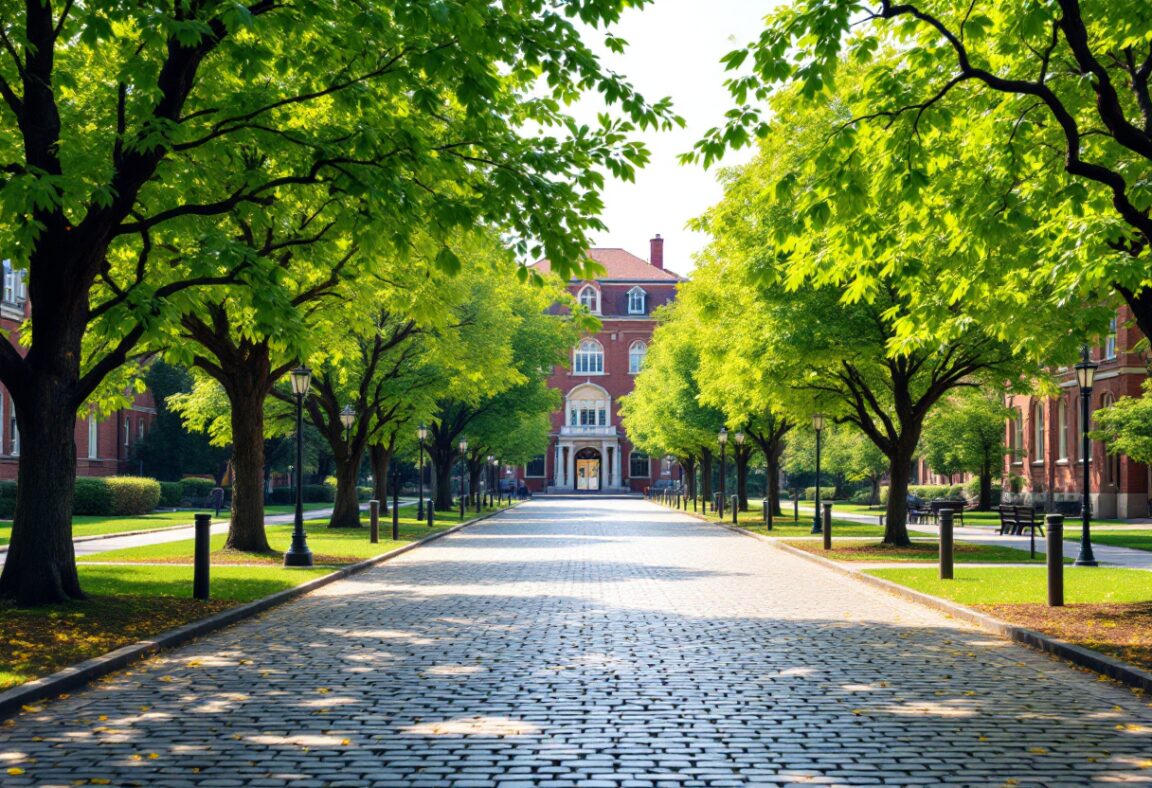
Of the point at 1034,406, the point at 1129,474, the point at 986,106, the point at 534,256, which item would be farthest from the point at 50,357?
the point at 1034,406

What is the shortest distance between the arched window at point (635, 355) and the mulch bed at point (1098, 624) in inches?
3579

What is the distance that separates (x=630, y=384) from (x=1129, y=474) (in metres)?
61.5

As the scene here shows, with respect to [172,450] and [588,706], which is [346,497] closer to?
[588,706]

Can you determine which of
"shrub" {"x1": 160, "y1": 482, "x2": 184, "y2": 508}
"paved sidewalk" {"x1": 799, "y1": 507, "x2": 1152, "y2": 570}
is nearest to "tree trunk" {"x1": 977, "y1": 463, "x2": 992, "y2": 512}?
"paved sidewalk" {"x1": 799, "y1": 507, "x2": 1152, "y2": 570}

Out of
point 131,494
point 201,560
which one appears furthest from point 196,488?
point 201,560

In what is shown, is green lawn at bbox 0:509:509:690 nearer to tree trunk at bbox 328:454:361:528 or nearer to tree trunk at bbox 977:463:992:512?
tree trunk at bbox 328:454:361:528

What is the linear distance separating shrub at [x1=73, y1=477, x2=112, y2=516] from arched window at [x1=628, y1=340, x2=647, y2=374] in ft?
217

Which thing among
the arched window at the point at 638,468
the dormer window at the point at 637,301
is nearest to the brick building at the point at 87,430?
the arched window at the point at 638,468

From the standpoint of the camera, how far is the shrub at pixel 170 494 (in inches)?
2069

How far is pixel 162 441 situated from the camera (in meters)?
62.5

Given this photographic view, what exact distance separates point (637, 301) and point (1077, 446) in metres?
57.9

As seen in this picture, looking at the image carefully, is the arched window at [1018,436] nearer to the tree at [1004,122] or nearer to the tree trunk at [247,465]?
the tree trunk at [247,465]

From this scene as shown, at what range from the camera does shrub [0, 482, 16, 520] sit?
38312mm

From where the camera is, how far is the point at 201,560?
14.2m
